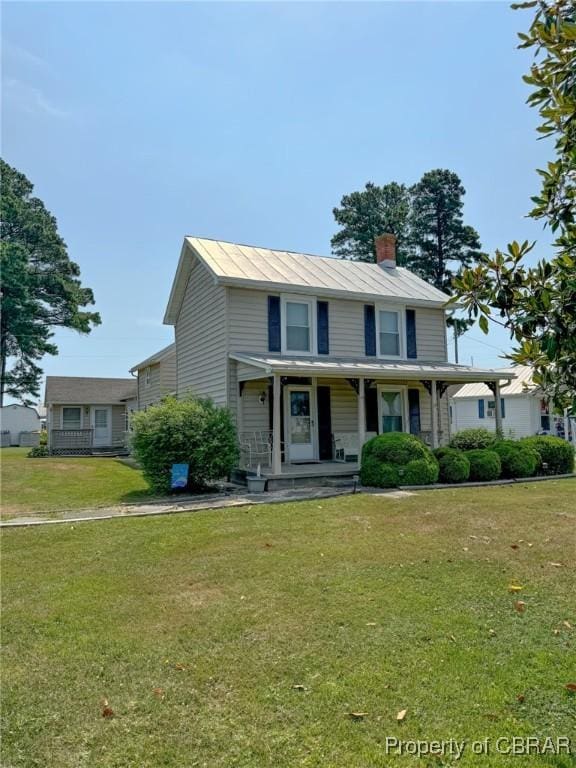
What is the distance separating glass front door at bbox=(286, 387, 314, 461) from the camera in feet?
47.3

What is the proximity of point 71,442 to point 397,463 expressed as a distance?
69.9 ft

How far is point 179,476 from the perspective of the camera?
11.1 metres

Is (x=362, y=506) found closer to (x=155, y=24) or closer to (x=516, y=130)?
(x=516, y=130)

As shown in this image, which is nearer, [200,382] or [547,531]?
[547,531]

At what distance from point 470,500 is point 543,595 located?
5.24 metres

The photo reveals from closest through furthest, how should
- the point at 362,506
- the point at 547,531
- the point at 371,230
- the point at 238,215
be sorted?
1. the point at 547,531
2. the point at 362,506
3. the point at 238,215
4. the point at 371,230

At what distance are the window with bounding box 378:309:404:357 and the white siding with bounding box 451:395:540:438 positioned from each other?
13.2 metres

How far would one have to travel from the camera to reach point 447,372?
1462 cm

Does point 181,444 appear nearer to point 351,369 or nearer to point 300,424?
point 300,424

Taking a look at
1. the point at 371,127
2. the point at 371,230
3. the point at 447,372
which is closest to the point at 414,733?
the point at 371,127

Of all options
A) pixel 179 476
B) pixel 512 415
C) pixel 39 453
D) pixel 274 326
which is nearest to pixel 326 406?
pixel 274 326

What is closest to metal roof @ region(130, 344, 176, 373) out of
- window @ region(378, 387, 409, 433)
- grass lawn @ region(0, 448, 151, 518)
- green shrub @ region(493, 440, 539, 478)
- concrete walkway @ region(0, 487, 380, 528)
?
grass lawn @ region(0, 448, 151, 518)

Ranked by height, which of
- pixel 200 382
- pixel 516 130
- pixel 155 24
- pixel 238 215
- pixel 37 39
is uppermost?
pixel 238 215

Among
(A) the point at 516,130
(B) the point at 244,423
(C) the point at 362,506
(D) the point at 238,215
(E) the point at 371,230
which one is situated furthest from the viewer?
(E) the point at 371,230
